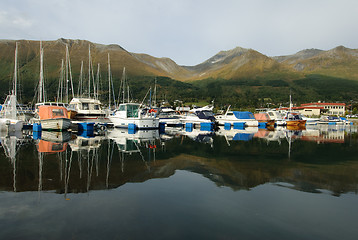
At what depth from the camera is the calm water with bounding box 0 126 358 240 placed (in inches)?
204

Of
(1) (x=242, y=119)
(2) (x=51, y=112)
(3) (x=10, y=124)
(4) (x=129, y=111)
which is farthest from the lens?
(1) (x=242, y=119)

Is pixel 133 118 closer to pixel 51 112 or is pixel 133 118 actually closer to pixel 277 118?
pixel 51 112

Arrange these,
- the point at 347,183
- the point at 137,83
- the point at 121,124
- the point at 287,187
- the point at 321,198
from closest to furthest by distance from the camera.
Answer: the point at 321,198 < the point at 287,187 < the point at 347,183 < the point at 121,124 < the point at 137,83

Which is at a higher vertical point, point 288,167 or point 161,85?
point 161,85

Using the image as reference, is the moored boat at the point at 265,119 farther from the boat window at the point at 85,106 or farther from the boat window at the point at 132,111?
the boat window at the point at 85,106

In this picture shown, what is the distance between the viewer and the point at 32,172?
387 inches

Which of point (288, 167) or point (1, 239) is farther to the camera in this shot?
point (288, 167)

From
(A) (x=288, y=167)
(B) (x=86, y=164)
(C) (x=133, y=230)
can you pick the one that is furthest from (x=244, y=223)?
(B) (x=86, y=164)

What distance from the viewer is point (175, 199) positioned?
7191mm

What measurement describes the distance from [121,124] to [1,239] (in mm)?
30274

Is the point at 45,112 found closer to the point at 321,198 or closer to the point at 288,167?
the point at 288,167

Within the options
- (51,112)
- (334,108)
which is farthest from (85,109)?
(334,108)

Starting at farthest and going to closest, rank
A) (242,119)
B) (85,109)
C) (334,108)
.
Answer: (334,108)
(242,119)
(85,109)

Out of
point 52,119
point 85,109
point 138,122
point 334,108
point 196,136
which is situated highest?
point 334,108
